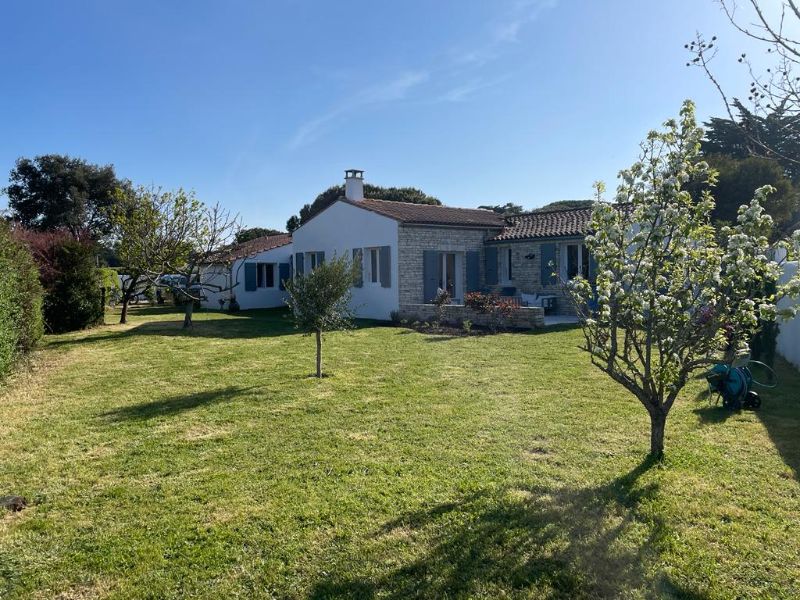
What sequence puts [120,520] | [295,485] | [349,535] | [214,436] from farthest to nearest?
[214,436] → [295,485] → [120,520] → [349,535]

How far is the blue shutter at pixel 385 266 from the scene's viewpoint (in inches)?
803

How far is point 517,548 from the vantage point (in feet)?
12.8

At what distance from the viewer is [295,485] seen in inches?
200

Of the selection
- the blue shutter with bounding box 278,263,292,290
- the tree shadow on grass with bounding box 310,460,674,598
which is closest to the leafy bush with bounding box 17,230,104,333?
the blue shutter with bounding box 278,263,292,290

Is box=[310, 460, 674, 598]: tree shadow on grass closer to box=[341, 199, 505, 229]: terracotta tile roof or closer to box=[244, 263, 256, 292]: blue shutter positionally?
box=[341, 199, 505, 229]: terracotta tile roof

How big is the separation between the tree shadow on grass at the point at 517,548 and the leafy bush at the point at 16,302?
28.6 feet

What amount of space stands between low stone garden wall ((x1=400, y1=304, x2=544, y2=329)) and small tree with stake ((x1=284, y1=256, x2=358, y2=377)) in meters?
7.66

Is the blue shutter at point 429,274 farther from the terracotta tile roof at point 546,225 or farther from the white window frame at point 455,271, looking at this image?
the terracotta tile roof at point 546,225

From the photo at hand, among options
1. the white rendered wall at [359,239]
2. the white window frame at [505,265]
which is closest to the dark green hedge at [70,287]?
the white rendered wall at [359,239]

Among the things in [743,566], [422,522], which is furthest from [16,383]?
[743,566]

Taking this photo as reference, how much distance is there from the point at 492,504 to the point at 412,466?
1.12 metres

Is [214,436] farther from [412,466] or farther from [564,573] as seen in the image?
[564,573]

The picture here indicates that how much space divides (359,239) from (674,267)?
1768cm

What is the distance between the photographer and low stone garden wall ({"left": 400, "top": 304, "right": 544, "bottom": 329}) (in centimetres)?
1652
